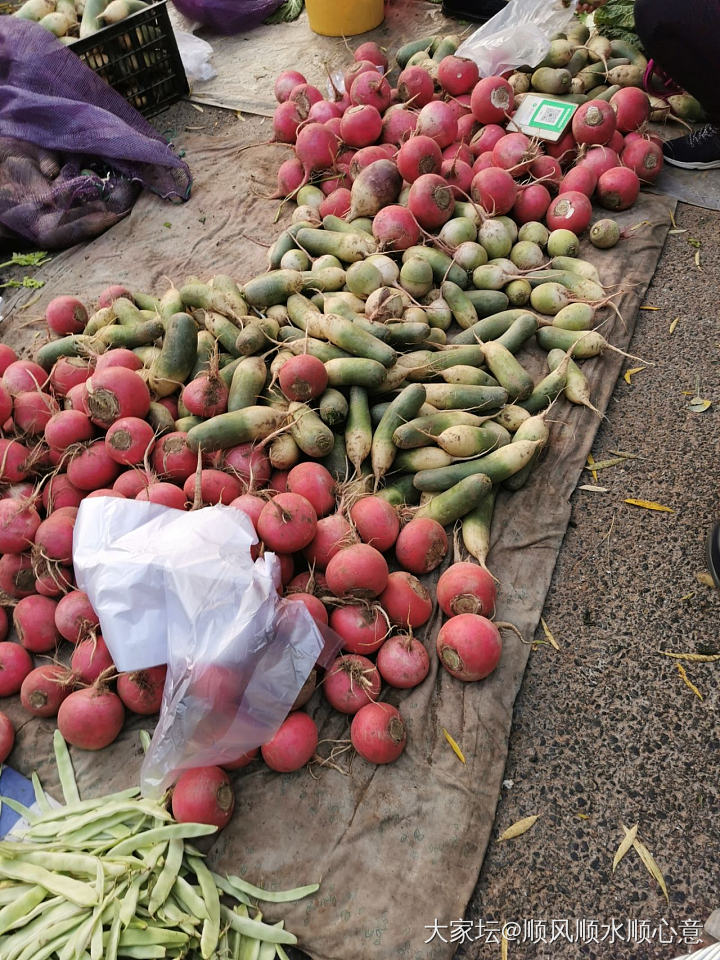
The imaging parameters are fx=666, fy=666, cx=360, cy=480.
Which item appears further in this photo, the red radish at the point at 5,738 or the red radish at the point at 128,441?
the red radish at the point at 128,441

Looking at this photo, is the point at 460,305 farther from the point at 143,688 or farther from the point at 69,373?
the point at 143,688

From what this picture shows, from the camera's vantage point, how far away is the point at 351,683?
2.21m

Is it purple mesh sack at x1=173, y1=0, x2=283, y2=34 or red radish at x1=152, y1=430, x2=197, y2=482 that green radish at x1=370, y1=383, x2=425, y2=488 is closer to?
red radish at x1=152, y1=430, x2=197, y2=482

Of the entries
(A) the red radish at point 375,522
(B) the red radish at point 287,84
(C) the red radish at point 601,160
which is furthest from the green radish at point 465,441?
(B) the red radish at point 287,84

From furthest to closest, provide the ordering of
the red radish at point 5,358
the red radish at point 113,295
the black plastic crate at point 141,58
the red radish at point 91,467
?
1. the black plastic crate at point 141,58
2. the red radish at point 113,295
3. the red radish at point 5,358
4. the red radish at point 91,467

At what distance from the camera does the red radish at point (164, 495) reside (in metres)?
2.41

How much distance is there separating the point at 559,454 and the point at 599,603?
0.72m

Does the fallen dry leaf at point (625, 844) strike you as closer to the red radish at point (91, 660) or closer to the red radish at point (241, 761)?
the red radish at point (241, 761)

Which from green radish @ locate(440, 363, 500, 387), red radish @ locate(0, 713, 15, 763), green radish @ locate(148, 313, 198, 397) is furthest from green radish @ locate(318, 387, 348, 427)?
red radish @ locate(0, 713, 15, 763)

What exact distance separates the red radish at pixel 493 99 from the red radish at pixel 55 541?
3430mm

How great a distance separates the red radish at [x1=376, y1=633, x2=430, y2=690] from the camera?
2.29 meters

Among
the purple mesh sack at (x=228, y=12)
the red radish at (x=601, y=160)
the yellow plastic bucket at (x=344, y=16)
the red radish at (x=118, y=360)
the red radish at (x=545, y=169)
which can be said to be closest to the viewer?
the red radish at (x=118, y=360)

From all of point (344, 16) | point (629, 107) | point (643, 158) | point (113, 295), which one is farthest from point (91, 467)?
point (344, 16)

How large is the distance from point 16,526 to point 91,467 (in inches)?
13.5
